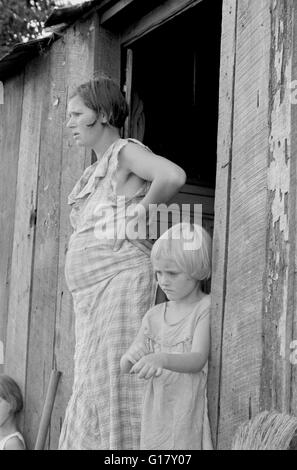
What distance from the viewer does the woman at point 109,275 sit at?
375 centimetres

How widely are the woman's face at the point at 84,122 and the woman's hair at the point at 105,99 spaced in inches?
0.9

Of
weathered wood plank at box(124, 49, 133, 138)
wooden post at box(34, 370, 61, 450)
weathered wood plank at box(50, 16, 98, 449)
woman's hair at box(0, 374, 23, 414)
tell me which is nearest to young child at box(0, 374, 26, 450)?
woman's hair at box(0, 374, 23, 414)

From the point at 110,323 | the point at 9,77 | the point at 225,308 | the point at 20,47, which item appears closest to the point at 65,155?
the point at 20,47

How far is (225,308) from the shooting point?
11.5ft

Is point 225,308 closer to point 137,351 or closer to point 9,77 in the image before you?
point 137,351

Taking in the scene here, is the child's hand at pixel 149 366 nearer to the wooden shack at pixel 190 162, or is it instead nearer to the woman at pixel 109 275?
the wooden shack at pixel 190 162

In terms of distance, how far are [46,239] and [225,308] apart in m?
1.88

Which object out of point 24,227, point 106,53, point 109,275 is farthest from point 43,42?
point 109,275

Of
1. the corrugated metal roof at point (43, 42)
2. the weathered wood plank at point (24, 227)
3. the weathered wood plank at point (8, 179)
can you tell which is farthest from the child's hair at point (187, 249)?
the weathered wood plank at point (8, 179)

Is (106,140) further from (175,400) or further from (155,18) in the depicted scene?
(175,400)

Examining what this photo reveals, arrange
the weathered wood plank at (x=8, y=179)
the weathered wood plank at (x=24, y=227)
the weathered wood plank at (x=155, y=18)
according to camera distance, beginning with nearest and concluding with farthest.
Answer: the weathered wood plank at (x=155, y=18)
the weathered wood plank at (x=24, y=227)
the weathered wood plank at (x=8, y=179)

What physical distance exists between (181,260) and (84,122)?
3.05 feet

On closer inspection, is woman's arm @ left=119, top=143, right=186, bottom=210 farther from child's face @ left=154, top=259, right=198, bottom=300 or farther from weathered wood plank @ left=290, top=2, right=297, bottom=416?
weathered wood plank @ left=290, top=2, right=297, bottom=416

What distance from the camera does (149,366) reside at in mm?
3160
